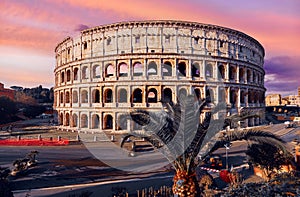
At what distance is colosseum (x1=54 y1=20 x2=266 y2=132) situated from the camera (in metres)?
32.8

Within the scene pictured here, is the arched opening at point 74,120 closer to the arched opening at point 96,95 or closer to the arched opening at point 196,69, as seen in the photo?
the arched opening at point 96,95

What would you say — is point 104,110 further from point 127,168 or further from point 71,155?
point 127,168

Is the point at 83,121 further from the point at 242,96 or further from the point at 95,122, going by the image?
the point at 242,96

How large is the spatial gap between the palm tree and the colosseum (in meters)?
22.5

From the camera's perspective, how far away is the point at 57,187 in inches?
502

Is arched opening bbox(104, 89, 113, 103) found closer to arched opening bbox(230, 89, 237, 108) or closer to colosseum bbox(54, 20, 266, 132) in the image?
colosseum bbox(54, 20, 266, 132)

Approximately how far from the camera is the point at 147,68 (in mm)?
32625

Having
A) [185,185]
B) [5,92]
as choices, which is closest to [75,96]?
[185,185]

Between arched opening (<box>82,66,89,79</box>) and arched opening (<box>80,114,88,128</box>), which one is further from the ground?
arched opening (<box>82,66,89,79</box>)

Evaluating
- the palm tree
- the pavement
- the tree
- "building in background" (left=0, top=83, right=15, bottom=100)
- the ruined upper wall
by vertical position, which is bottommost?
the pavement

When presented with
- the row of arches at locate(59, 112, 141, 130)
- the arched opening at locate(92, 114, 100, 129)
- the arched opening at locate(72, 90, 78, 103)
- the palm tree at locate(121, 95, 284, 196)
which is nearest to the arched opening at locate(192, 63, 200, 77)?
the row of arches at locate(59, 112, 141, 130)

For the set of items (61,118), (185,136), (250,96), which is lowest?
(61,118)

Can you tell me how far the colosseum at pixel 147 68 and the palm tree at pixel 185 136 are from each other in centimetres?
2248

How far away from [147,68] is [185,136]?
24.8 meters
